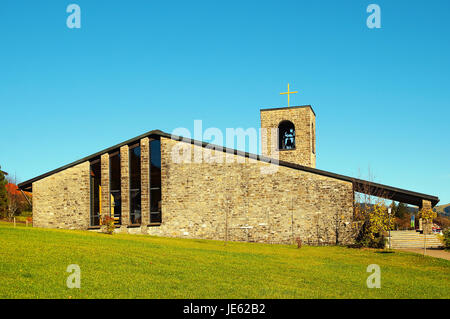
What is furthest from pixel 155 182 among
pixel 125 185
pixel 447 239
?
pixel 447 239

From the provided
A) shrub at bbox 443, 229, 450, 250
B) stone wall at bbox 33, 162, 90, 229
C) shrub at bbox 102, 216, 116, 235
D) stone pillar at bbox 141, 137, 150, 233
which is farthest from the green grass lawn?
stone wall at bbox 33, 162, 90, 229

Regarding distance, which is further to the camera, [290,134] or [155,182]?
[290,134]

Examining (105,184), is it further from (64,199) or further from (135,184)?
(64,199)

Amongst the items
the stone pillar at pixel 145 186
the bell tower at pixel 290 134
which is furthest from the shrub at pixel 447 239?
the stone pillar at pixel 145 186

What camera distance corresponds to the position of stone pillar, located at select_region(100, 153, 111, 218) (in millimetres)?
28773

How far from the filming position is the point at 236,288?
35.9 ft

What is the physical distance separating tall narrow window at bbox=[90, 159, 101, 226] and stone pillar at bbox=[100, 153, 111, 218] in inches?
20.1

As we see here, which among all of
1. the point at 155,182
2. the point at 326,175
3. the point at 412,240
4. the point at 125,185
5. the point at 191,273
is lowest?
the point at 412,240

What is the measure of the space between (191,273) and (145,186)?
16.0 meters

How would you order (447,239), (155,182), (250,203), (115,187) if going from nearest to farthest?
Result: (447,239) < (250,203) < (155,182) < (115,187)

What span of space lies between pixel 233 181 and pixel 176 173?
406 cm

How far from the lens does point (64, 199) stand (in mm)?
29062

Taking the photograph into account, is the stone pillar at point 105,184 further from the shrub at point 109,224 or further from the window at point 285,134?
the window at point 285,134

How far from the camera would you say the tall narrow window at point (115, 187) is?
94.6ft
